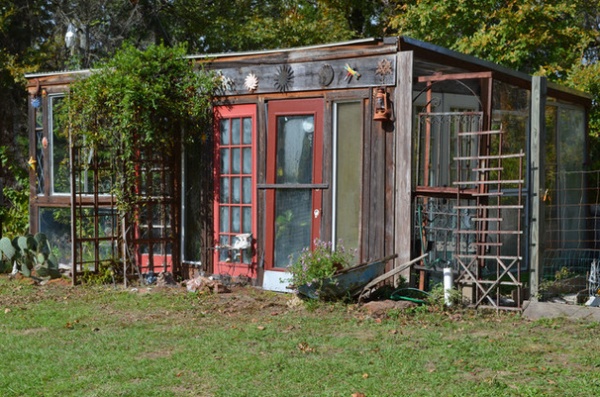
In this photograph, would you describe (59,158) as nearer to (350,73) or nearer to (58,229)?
(58,229)

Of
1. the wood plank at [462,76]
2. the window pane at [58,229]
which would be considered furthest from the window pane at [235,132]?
the window pane at [58,229]

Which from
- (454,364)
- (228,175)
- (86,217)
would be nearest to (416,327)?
(454,364)

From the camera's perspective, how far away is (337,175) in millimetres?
10383

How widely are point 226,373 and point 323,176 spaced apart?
446cm

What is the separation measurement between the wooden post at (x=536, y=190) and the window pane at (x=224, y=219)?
428 cm

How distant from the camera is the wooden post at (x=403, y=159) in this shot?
9709mm

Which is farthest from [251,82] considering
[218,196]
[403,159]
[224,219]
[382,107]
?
[403,159]

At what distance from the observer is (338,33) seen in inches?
827

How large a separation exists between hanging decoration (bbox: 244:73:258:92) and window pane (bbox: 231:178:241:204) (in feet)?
4.01

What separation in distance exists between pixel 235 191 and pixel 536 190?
4248 mm

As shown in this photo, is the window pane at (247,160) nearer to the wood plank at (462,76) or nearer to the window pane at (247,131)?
the window pane at (247,131)

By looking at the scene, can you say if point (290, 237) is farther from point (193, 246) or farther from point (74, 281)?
point (74, 281)

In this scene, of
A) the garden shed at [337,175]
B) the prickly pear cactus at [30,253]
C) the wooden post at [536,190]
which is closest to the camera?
the wooden post at [536,190]

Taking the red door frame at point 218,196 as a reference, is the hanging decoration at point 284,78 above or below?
above
